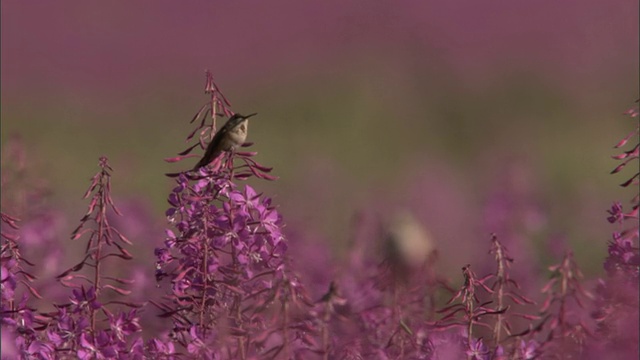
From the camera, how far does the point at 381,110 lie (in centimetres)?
1681

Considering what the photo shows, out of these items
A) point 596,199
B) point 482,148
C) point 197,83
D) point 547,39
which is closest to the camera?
point 596,199

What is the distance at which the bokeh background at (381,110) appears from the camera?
9.36 meters

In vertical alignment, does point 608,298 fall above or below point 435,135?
below

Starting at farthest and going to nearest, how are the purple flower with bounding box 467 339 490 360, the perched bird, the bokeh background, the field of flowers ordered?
the bokeh background < the perched bird < the purple flower with bounding box 467 339 490 360 < the field of flowers

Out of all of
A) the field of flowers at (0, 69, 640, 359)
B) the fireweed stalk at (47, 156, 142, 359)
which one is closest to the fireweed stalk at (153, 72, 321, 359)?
the field of flowers at (0, 69, 640, 359)

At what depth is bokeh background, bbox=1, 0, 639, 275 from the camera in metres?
9.36

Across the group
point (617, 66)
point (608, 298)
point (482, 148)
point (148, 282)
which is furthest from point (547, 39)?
point (608, 298)

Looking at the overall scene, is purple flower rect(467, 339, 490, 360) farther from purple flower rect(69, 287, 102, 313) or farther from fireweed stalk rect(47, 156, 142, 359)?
purple flower rect(69, 287, 102, 313)

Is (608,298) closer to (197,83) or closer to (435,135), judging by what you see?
(435,135)

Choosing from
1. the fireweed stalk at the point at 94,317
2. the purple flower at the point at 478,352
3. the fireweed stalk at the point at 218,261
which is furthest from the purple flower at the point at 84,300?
the purple flower at the point at 478,352

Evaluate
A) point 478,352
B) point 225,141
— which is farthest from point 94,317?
point 478,352

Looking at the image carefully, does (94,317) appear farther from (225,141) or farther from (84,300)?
(225,141)

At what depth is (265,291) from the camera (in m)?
3.37

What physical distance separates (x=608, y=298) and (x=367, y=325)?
0.66m
